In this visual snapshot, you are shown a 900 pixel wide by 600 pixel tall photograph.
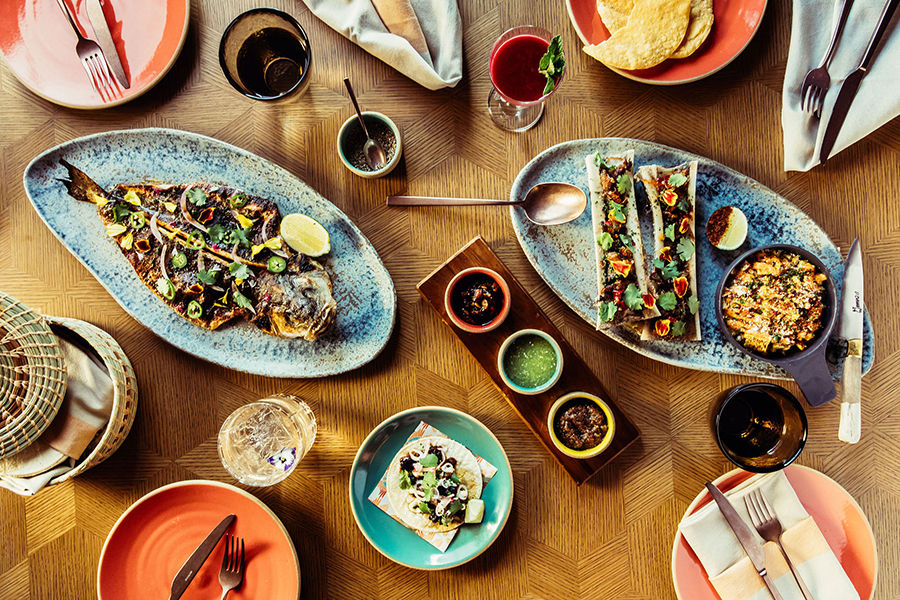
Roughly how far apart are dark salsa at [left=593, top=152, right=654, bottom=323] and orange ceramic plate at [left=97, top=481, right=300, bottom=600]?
6.03 feet

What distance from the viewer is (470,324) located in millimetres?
2416

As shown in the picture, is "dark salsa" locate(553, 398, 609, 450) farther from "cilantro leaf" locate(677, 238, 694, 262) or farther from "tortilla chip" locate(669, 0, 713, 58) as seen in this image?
"tortilla chip" locate(669, 0, 713, 58)

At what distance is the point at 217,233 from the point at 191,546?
1.47 meters

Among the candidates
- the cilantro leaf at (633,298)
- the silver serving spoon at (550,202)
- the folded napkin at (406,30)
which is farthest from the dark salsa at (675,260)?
the folded napkin at (406,30)

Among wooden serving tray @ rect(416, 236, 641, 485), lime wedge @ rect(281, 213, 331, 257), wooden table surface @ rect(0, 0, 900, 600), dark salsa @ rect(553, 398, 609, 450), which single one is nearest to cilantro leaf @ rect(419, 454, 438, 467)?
wooden table surface @ rect(0, 0, 900, 600)

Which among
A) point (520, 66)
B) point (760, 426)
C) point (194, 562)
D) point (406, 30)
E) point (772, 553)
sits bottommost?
point (772, 553)

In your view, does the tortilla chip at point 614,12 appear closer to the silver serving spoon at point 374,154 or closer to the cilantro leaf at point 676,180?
the cilantro leaf at point 676,180

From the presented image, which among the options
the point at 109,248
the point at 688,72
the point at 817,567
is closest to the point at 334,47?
the point at 109,248

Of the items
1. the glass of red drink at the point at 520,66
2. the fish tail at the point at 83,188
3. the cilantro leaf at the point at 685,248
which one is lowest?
the cilantro leaf at the point at 685,248

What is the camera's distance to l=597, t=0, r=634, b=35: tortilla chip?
93.9 inches

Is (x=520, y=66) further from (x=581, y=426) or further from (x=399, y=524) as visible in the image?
(x=399, y=524)

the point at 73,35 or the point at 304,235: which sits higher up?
the point at 73,35

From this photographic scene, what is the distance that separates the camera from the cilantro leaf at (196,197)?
2.39 m

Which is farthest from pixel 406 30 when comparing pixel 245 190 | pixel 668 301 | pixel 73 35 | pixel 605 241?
pixel 668 301
